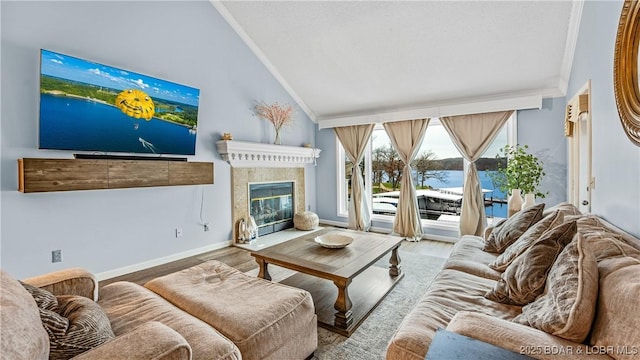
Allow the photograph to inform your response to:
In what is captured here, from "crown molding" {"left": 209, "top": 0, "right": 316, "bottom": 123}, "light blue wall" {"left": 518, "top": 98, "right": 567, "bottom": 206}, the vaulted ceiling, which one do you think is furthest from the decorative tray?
"crown molding" {"left": 209, "top": 0, "right": 316, "bottom": 123}

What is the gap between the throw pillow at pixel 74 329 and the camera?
90 centimetres

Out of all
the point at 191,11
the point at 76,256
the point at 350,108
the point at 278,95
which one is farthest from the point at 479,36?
the point at 76,256

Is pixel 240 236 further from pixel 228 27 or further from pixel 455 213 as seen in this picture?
pixel 455 213

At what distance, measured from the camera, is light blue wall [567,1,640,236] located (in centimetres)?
150

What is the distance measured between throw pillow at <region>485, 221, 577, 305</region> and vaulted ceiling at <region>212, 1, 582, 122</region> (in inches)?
100

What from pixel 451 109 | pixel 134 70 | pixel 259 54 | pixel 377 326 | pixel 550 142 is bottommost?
pixel 377 326

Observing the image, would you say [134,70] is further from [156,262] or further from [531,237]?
[531,237]

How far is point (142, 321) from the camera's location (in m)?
1.35

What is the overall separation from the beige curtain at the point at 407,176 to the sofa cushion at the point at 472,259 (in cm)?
181

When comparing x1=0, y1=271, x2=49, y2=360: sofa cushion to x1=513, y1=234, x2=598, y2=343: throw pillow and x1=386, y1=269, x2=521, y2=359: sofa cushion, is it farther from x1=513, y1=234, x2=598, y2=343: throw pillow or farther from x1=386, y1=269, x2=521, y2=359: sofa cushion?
x1=513, y1=234, x2=598, y2=343: throw pillow

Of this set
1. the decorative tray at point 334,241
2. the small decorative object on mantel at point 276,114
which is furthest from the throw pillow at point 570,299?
the small decorative object on mantel at point 276,114

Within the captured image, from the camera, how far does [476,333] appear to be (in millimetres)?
964

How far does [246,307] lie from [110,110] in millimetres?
2622

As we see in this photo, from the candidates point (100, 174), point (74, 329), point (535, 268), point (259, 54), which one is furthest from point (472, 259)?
point (259, 54)
